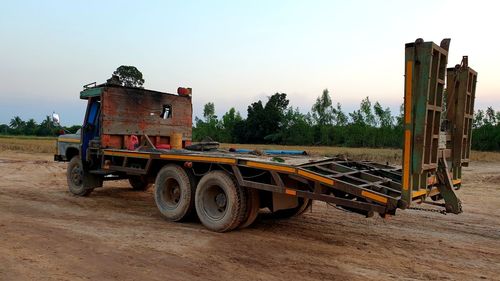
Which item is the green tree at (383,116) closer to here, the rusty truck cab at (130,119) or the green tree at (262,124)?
the green tree at (262,124)

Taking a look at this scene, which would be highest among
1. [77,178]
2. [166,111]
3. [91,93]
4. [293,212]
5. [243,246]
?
[91,93]

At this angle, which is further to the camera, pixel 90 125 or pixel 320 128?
pixel 320 128

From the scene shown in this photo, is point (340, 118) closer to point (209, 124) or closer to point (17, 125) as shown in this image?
point (209, 124)

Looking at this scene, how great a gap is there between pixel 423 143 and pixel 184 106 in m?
7.20

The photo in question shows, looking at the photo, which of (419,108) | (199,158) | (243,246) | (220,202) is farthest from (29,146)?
(419,108)

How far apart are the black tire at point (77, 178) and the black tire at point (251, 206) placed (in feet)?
16.8

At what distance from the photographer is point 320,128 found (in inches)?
2527

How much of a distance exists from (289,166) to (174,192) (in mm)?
2933

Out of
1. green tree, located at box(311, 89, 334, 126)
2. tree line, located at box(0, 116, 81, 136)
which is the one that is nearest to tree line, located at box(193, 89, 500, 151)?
green tree, located at box(311, 89, 334, 126)

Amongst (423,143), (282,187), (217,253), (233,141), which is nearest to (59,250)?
(217,253)

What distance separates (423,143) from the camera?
215 inches

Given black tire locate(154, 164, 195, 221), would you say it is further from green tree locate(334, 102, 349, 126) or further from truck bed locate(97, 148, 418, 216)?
green tree locate(334, 102, 349, 126)

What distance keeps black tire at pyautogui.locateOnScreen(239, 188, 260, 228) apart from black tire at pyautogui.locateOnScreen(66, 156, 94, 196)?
512 centimetres

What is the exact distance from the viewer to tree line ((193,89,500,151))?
2104 inches
